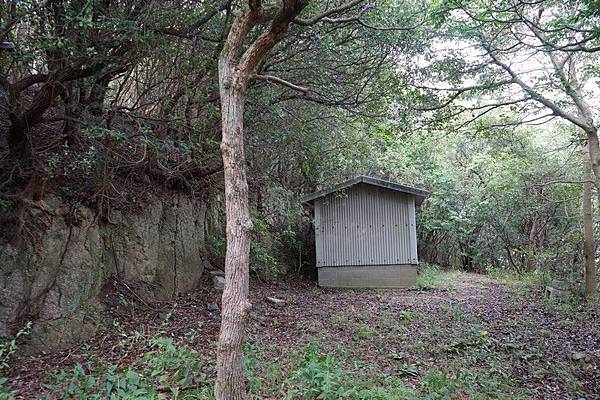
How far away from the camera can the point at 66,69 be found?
419cm

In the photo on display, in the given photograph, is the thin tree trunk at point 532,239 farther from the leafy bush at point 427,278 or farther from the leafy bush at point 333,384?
the leafy bush at point 333,384

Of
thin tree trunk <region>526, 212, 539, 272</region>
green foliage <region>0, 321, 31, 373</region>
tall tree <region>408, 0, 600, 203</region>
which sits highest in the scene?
tall tree <region>408, 0, 600, 203</region>

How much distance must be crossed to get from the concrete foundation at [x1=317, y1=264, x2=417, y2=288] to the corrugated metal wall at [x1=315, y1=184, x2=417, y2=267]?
0.48 feet

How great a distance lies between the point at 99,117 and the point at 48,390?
2965 mm

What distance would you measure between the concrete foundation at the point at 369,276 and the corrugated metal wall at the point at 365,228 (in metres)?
0.15

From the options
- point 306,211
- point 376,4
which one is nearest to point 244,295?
point 376,4

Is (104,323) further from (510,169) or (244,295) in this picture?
(510,169)

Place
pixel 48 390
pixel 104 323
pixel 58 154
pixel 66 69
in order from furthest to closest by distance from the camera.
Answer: pixel 104 323 → pixel 58 154 → pixel 66 69 → pixel 48 390

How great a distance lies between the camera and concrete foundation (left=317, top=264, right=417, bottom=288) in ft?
38.7

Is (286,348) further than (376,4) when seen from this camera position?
No

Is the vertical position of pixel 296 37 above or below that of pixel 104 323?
above

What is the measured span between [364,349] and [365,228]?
20.1 feet

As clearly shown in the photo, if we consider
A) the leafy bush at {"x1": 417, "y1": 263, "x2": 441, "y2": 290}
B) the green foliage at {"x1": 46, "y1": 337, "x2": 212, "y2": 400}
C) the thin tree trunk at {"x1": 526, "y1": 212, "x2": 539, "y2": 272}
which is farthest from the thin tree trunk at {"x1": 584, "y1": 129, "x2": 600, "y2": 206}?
the green foliage at {"x1": 46, "y1": 337, "x2": 212, "y2": 400}

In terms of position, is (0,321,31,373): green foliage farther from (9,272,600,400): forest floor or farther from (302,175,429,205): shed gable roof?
(302,175,429,205): shed gable roof
